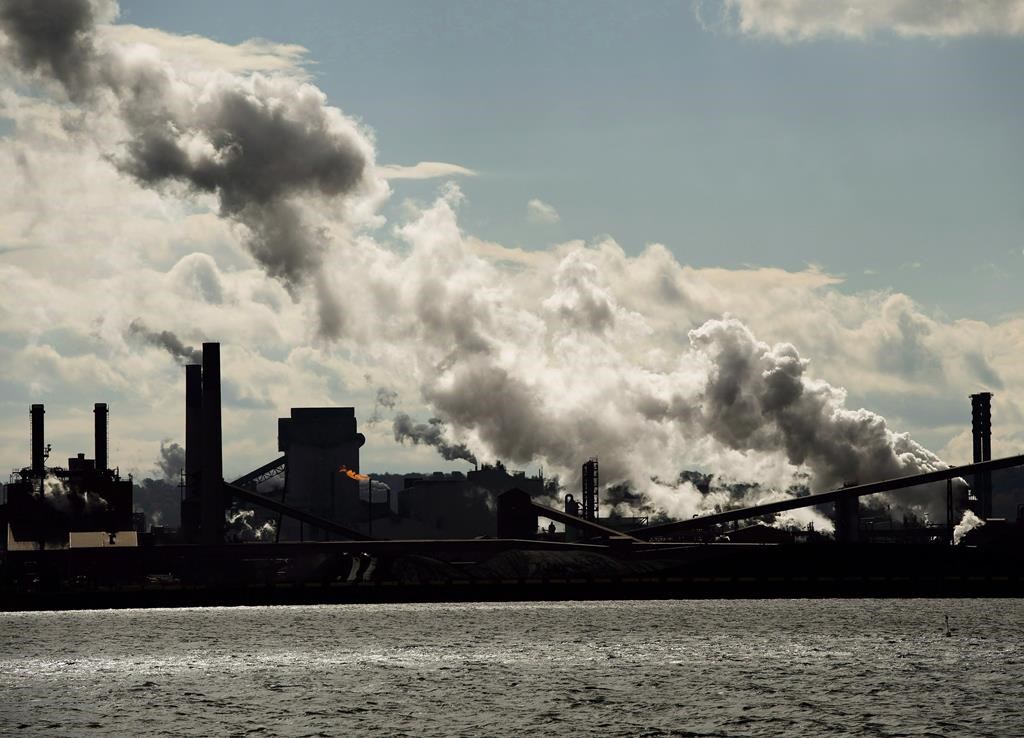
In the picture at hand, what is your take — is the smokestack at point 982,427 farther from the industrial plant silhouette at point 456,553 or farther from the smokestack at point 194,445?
the smokestack at point 194,445

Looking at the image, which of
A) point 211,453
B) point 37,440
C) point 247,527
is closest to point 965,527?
point 211,453

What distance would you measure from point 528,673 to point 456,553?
65.4 metres

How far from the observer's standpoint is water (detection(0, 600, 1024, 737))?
49031 millimetres

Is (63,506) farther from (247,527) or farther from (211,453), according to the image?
(247,527)

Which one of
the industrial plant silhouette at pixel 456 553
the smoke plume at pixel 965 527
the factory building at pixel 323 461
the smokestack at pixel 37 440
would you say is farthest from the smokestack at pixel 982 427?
the smokestack at pixel 37 440

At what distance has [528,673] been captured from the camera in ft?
213

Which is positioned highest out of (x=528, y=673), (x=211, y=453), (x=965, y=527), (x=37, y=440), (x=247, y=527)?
(x=37, y=440)

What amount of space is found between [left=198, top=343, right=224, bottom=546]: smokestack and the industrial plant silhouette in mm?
123

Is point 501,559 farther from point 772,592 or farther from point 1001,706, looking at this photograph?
point 1001,706

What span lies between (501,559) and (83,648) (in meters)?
48.5

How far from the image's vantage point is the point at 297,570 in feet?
436

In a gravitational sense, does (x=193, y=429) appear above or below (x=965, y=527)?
above

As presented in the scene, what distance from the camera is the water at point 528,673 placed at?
161 feet

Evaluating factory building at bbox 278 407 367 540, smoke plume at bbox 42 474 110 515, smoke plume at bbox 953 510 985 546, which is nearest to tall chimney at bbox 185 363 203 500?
smoke plume at bbox 42 474 110 515
